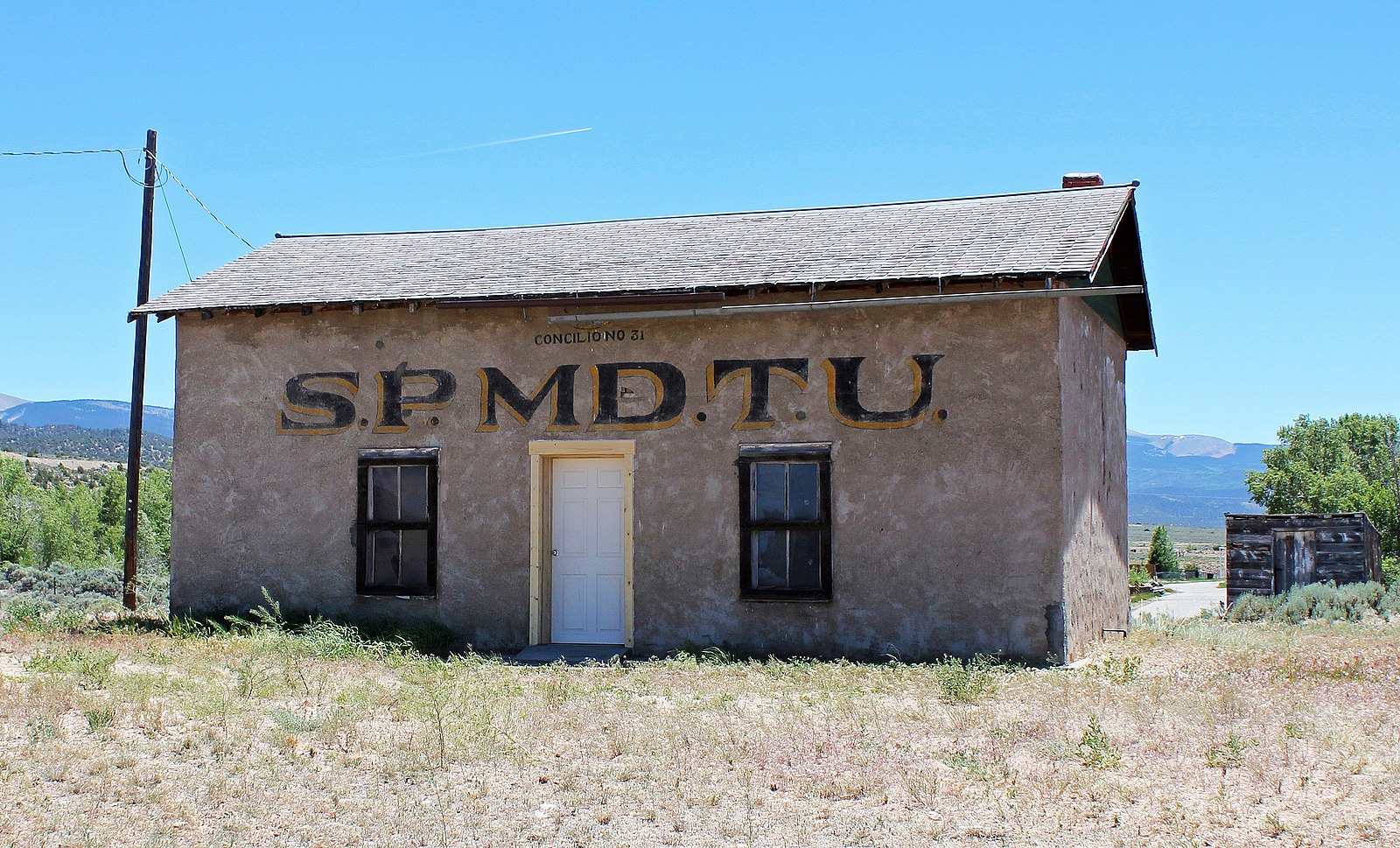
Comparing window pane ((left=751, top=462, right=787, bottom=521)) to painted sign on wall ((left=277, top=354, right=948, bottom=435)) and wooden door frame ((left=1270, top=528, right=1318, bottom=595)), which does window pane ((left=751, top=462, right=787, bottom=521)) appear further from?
wooden door frame ((left=1270, top=528, right=1318, bottom=595))

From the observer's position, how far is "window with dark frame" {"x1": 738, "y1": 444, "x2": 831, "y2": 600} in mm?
11562

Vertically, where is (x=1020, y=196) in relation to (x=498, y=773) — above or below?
above

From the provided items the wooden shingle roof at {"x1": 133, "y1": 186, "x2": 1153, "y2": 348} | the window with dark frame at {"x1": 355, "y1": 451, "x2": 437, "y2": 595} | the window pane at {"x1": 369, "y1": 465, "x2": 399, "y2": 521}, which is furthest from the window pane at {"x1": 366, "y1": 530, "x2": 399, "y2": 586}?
the wooden shingle roof at {"x1": 133, "y1": 186, "x2": 1153, "y2": 348}

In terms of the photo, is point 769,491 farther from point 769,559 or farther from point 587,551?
point 587,551

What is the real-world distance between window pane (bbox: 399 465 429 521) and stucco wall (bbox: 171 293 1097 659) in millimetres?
254

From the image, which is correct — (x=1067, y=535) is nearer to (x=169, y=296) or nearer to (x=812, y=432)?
(x=812, y=432)

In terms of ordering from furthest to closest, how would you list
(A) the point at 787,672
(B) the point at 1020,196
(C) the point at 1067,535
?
(B) the point at 1020,196 < (C) the point at 1067,535 < (A) the point at 787,672

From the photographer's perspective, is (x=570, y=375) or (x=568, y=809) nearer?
(x=568, y=809)

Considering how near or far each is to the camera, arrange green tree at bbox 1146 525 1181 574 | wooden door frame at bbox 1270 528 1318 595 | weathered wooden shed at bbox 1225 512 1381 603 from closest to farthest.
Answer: weathered wooden shed at bbox 1225 512 1381 603, wooden door frame at bbox 1270 528 1318 595, green tree at bbox 1146 525 1181 574

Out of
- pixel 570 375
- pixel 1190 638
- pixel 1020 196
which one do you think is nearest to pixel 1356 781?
pixel 1190 638

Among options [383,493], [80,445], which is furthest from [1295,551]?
[80,445]

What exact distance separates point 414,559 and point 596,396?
2612 mm

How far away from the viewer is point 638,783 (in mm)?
6816

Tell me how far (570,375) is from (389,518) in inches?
98.2
